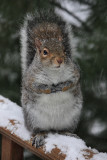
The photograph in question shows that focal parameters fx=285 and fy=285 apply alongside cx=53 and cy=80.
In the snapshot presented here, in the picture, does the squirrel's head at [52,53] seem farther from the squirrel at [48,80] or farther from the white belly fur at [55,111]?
the white belly fur at [55,111]

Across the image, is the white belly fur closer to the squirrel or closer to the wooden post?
the squirrel

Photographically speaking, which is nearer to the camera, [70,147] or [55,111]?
[70,147]

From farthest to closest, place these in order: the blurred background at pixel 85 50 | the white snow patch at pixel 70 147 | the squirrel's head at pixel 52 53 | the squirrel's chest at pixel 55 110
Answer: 1. the blurred background at pixel 85 50
2. the squirrel's chest at pixel 55 110
3. the squirrel's head at pixel 52 53
4. the white snow patch at pixel 70 147

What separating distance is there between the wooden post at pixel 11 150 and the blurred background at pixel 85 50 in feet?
1.84

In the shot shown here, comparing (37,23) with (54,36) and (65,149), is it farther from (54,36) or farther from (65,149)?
(65,149)

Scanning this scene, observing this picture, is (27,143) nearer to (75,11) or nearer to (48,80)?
(48,80)

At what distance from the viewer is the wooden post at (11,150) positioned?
1.26 meters

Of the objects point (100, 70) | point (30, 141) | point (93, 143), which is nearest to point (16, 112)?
point (30, 141)

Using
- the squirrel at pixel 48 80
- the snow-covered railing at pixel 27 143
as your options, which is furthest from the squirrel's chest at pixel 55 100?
the snow-covered railing at pixel 27 143

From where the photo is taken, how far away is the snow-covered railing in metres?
1.01

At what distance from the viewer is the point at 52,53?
1.17 m

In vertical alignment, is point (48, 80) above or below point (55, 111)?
above

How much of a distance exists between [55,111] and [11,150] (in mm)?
259

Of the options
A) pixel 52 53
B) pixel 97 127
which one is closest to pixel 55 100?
pixel 52 53
